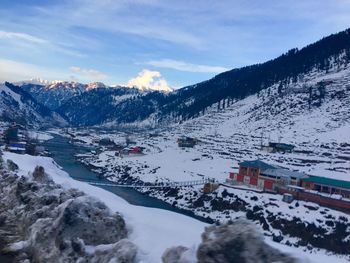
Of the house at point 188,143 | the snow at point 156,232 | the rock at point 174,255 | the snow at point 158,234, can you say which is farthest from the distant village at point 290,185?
the house at point 188,143

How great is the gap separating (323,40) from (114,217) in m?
186

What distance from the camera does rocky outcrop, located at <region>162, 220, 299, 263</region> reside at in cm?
1233

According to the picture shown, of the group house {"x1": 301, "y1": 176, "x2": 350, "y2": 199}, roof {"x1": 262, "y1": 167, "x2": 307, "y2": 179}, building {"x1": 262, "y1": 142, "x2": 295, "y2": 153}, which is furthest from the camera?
building {"x1": 262, "y1": 142, "x2": 295, "y2": 153}

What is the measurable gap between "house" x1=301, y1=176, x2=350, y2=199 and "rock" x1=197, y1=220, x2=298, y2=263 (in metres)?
46.8

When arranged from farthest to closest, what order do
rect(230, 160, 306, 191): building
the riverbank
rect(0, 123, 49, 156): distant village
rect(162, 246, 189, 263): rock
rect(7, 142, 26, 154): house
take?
rect(0, 123, 49, 156): distant village, rect(7, 142, 26, 154): house, rect(230, 160, 306, 191): building, the riverbank, rect(162, 246, 189, 263): rock

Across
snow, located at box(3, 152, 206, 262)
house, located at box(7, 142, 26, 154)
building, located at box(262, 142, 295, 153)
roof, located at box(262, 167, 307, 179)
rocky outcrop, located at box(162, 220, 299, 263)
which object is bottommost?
house, located at box(7, 142, 26, 154)

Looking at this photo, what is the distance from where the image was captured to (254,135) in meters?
121

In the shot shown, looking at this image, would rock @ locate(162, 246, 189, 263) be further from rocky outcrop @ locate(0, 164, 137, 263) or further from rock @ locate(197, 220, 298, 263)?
rocky outcrop @ locate(0, 164, 137, 263)

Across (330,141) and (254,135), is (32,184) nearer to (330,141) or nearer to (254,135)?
(330,141)

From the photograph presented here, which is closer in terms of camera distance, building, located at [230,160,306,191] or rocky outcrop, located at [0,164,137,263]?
rocky outcrop, located at [0,164,137,263]

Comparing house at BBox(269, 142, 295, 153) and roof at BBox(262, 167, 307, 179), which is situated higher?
house at BBox(269, 142, 295, 153)

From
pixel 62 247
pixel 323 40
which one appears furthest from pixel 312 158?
pixel 323 40

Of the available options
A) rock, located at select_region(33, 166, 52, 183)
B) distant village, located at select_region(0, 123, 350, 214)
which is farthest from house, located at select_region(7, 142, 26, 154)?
rock, located at select_region(33, 166, 52, 183)

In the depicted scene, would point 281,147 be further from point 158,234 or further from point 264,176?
point 158,234
